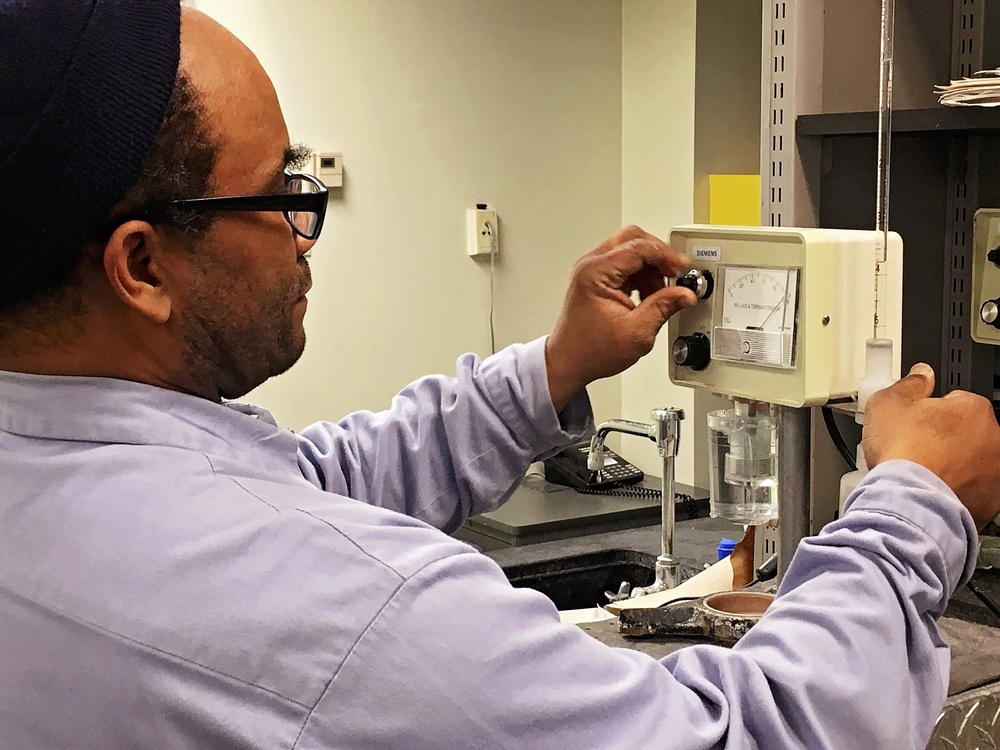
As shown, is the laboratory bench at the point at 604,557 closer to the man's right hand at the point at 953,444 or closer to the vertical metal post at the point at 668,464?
the vertical metal post at the point at 668,464

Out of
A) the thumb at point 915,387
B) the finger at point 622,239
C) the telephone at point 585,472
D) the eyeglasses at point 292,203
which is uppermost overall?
the eyeglasses at point 292,203

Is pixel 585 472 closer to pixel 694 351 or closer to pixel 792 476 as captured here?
pixel 792 476

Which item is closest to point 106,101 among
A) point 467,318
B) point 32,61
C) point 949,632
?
point 32,61

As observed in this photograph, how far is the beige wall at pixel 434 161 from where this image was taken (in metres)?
2.75

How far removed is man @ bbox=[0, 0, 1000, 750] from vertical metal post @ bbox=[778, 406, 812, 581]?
40 cm

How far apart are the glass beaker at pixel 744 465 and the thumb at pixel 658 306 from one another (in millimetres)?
174

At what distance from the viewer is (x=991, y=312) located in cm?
163

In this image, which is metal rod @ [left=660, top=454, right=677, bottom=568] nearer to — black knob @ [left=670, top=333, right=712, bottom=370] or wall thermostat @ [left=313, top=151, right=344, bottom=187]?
black knob @ [left=670, top=333, right=712, bottom=370]

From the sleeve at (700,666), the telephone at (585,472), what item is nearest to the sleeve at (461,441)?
the sleeve at (700,666)

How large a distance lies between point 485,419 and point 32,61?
0.65 metres

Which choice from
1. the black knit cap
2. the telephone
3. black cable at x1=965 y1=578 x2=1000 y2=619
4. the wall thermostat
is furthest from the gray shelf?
the wall thermostat

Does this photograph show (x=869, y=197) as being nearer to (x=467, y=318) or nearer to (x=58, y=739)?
(x=58, y=739)

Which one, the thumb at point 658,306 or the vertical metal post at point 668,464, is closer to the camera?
the thumb at point 658,306

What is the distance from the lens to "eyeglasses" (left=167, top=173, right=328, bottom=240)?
0.82 m
